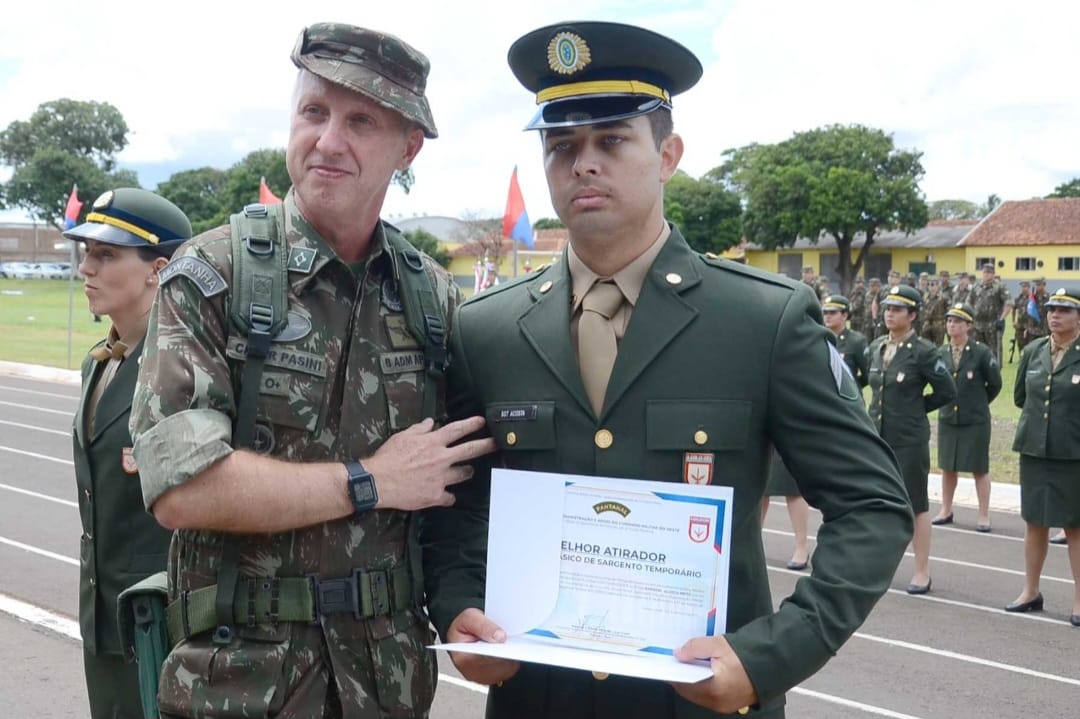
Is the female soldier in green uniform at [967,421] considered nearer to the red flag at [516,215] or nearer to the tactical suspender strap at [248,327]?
the red flag at [516,215]

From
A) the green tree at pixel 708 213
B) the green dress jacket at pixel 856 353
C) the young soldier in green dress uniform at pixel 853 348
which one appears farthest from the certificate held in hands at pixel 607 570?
the green tree at pixel 708 213

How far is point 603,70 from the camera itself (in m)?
2.41

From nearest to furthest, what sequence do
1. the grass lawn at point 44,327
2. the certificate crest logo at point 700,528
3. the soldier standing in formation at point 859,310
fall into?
the certificate crest logo at point 700,528 < the grass lawn at point 44,327 < the soldier standing in formation at point 859,310

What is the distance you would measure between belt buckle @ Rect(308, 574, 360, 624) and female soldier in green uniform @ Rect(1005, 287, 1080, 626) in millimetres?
6651

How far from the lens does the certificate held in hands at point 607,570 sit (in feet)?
6.81

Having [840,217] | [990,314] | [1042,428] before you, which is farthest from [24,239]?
[1042,428]

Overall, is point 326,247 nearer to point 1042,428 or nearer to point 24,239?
point 1042,428

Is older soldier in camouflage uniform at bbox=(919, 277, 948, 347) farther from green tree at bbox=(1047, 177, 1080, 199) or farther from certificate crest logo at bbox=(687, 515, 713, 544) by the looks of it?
green tree at bbox=(1047, 177, 1080, 199)

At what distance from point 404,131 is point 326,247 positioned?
36 centimetres

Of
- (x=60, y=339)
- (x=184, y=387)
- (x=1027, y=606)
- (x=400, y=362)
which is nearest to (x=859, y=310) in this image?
(x=1027, y=606)

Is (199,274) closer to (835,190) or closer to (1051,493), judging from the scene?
(1051,493)

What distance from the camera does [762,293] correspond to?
2383mm

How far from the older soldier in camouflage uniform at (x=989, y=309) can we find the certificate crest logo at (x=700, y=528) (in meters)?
→ 24.3

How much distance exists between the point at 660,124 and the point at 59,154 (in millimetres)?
80532
